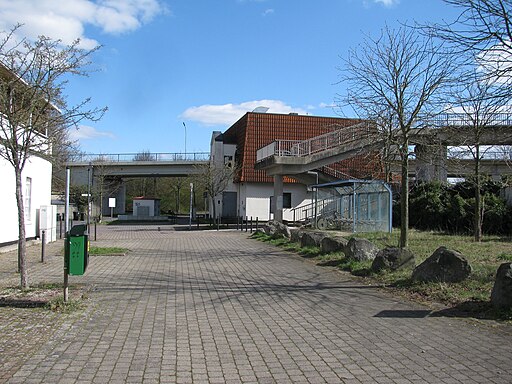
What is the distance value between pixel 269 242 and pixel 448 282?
1292 centimetres

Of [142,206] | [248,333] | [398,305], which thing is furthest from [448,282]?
[142,206]

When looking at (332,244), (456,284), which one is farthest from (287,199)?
(456,284)

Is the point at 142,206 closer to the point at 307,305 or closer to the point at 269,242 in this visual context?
the point at 269,242

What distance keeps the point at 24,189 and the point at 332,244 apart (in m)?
11.3

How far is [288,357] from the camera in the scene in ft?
19.0

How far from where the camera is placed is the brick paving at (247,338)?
5.20m

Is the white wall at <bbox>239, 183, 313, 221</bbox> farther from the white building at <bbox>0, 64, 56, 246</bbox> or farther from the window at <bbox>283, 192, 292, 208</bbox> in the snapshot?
the white building at <bbox>0, 64, 56, 246</bbox>

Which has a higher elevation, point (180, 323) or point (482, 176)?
point (482, 176)

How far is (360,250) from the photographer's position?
43.3 feet

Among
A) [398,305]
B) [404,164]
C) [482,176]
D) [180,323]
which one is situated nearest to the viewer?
[180,323]

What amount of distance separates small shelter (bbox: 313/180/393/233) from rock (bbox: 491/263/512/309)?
47.2 ft

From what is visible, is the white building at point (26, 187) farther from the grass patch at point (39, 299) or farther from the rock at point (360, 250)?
the rock at point (360, 250)

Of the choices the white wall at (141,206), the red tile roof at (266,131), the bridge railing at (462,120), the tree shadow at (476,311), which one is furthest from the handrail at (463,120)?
the white wall at (141,206)

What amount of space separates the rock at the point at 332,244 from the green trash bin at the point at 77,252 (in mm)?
8634
